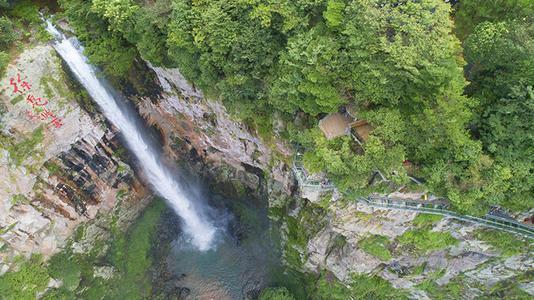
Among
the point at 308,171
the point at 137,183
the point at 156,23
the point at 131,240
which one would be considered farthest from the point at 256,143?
the point at 131,240

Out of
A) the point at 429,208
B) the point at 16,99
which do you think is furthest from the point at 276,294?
the point at 16,99

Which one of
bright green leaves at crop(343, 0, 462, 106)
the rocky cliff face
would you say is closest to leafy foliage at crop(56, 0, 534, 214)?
bright green leaves at crop(343, 0, 462, 106)

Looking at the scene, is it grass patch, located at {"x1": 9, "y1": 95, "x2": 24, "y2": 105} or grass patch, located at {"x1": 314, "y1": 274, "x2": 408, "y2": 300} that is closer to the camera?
grass patch, located at {"x1": 9, "y1": 95, "x2": 24, "y2": 105}

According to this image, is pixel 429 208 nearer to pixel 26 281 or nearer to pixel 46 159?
pixel 46 159

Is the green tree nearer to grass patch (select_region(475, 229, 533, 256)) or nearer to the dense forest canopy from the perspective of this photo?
the dense forest canopy

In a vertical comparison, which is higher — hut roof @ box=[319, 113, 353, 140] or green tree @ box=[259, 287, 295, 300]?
hut roof @ box=[319, 113, 353, 140]

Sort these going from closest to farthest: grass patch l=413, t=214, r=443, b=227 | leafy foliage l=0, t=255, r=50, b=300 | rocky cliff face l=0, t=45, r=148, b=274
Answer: grass patch l=413, t=214, r=443, b=227
rocky cliff face l=0, t=45, r=148, b=274
leafy foliage l=0, t=255, r=50, b=300
